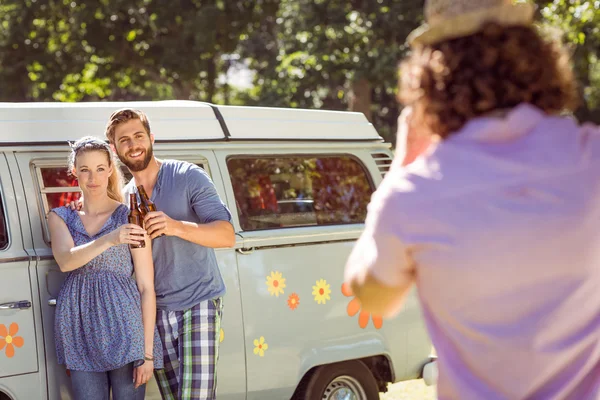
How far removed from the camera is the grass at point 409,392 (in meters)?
7.68

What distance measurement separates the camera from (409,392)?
7.91 metres

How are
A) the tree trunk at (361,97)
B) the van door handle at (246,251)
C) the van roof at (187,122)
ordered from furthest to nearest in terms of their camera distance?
1. the tree trunk at (361,97)
2. the van door handle at (246,251)
3. the van roof at (187,122)

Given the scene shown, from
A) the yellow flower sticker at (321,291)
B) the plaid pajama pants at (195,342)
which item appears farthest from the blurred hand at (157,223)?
the yellow flower sticker at (321,291)

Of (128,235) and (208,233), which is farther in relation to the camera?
(208,233)

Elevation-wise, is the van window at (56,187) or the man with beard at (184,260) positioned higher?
the van window at (56,187)

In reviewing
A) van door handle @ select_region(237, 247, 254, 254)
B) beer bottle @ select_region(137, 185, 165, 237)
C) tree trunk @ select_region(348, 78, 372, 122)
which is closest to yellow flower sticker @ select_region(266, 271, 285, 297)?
van door handle @ select_region(237, 247, 254, 254)

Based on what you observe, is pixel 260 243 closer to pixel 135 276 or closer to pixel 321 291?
pixel 321 291

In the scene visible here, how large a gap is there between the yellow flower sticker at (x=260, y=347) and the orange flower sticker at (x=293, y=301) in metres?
0.27

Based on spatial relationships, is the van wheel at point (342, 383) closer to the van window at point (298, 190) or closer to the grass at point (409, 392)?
the van window at point (298, 190)

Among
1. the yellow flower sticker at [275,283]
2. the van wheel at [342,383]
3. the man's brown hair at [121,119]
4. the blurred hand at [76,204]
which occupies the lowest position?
the van wheel at [342,383]

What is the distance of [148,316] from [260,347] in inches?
39.4

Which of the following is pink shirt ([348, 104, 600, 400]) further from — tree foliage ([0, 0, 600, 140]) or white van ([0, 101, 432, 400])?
tree foliage ([0, 0, 600, 140])

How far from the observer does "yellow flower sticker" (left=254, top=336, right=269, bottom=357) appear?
5020 mm

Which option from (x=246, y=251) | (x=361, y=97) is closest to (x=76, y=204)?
(x=246, y=251)
